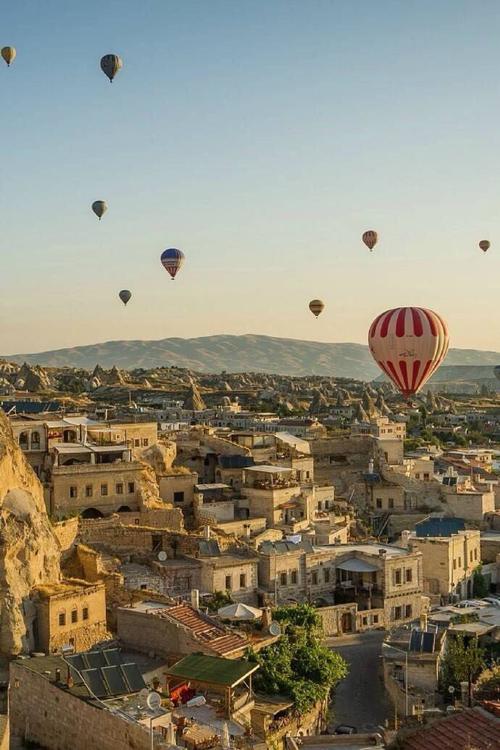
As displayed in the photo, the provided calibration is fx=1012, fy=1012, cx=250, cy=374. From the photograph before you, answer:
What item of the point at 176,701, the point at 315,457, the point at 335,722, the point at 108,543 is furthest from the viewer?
the point at 315,457

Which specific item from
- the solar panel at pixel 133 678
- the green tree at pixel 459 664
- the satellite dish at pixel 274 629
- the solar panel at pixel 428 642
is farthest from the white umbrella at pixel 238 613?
the solar panel at pixel 133 678

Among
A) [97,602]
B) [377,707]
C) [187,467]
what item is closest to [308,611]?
Result: [377,707]

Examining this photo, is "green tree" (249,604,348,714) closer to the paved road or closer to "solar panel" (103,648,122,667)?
the paved road

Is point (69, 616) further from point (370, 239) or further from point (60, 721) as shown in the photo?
point (370, 239)

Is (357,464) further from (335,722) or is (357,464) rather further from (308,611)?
(335,722)

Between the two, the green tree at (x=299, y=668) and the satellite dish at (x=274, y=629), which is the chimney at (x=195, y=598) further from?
the satellite dish at (x=274, y=629)

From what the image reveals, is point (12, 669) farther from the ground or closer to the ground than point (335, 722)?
farther from the ground

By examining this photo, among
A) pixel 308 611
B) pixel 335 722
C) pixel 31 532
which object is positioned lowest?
pixel 335 722
